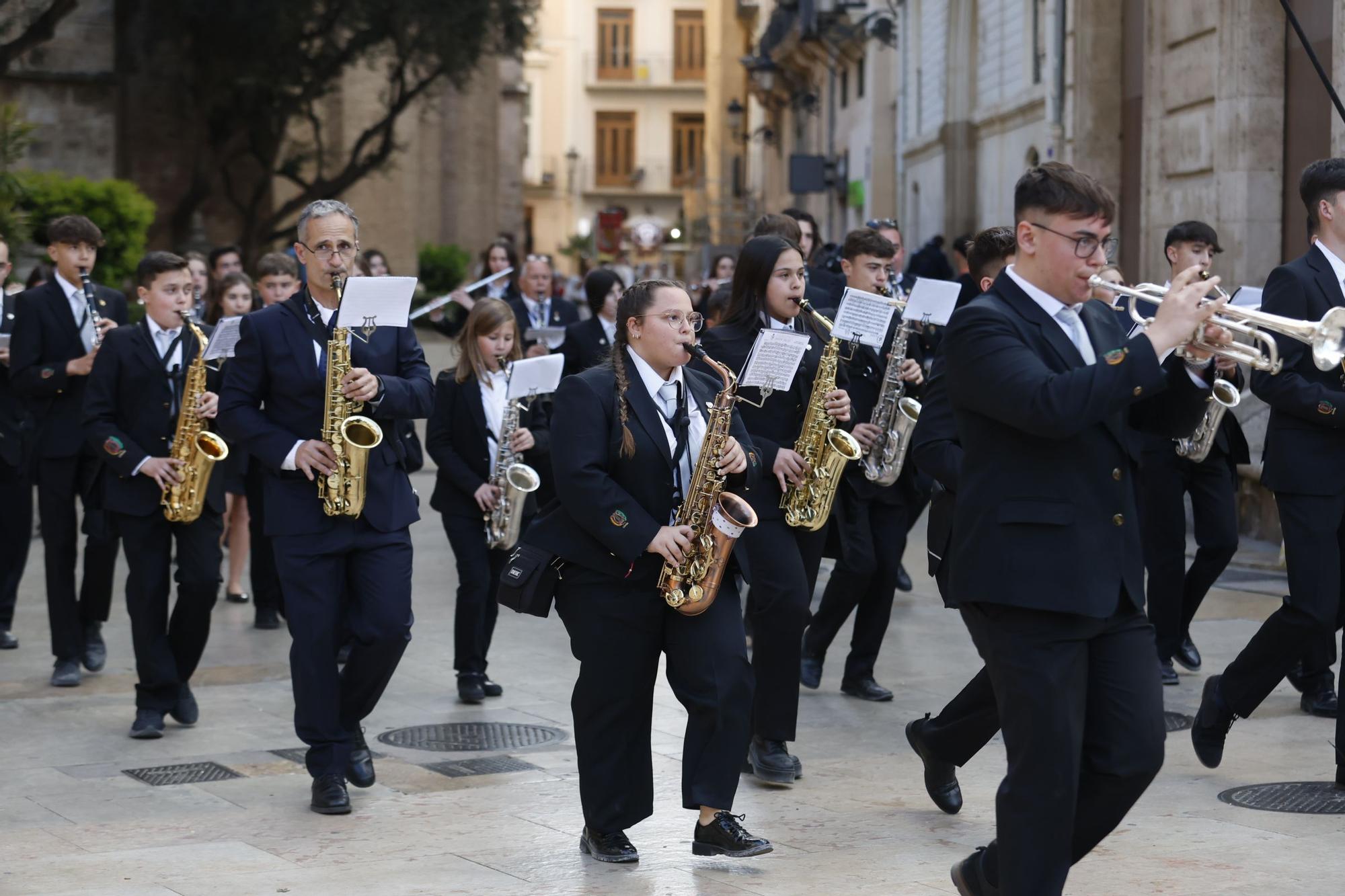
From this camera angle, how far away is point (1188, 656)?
29.7 ft

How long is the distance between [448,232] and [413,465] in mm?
38655

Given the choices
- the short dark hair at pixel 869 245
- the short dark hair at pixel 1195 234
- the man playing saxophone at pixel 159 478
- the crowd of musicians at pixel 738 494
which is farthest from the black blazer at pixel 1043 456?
the man playing saxophone at pixel 159 478

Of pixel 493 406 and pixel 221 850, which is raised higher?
pixel 493 406

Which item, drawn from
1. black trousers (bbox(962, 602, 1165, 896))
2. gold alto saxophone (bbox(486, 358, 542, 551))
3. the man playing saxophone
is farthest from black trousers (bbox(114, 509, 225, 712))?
black trousers (bbox(962, 602, 1165, 896))

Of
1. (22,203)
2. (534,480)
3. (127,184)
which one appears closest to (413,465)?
(534,480)

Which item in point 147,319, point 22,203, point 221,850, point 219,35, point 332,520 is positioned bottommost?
point 221,850

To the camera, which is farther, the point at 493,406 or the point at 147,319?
the point at 493,406

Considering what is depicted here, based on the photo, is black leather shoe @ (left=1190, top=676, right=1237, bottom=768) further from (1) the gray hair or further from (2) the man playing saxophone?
(2) the man playing saxophone

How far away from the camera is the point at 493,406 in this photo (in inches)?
352

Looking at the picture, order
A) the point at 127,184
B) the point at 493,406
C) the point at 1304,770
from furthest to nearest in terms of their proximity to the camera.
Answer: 1. the point at 127,184
2. the point at 493,406
3. the point at 1304,770

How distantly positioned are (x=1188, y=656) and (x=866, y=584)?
1.83m

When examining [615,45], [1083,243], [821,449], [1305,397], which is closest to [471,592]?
[821,449]

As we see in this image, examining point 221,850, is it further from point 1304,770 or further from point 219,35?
point 219,35

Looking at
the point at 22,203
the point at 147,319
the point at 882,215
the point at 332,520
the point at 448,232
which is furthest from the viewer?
the point at 448,232
